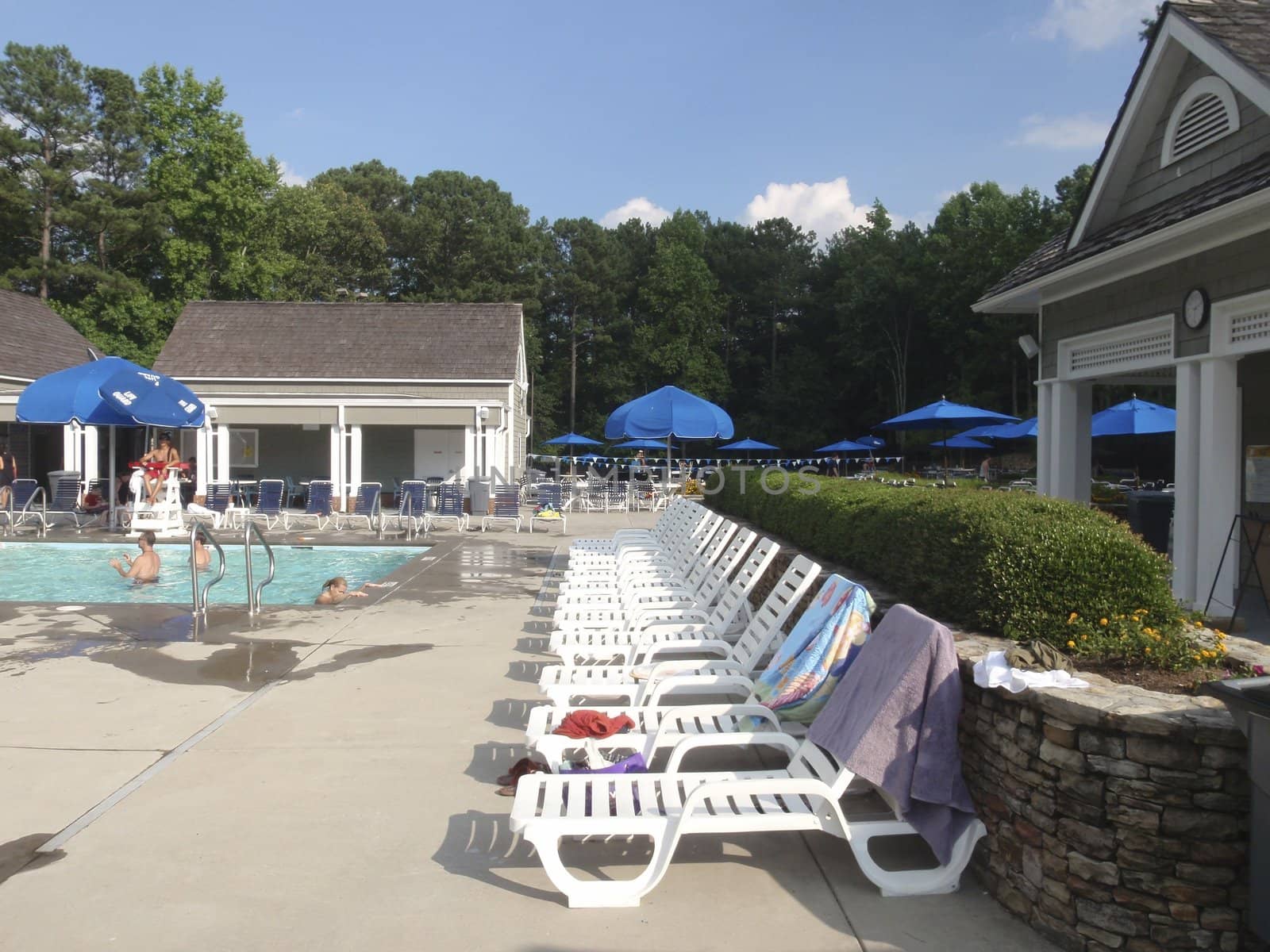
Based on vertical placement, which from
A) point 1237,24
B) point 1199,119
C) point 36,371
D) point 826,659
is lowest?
point 826,659

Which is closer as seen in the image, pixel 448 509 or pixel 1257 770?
pixel 1257 770

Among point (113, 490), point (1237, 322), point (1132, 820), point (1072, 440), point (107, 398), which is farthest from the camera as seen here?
point (113, 490)

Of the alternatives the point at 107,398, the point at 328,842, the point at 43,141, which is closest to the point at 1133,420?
the point at 328,842

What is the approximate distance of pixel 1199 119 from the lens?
8.61 m

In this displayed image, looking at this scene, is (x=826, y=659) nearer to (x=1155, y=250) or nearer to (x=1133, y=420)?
(x=1155, y=250)

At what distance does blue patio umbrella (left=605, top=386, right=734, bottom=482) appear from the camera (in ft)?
43.5

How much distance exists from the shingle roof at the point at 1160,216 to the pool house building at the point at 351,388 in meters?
13.6

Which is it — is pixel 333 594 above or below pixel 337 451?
below

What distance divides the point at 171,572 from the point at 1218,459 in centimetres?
1264

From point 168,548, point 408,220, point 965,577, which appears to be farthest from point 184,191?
point 965,577

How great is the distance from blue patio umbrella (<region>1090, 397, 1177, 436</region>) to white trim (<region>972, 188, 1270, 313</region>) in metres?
7.73

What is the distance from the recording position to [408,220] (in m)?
46.8

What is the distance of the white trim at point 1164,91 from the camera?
7555mm

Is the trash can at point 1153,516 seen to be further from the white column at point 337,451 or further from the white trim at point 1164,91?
the white column at point 337,451
